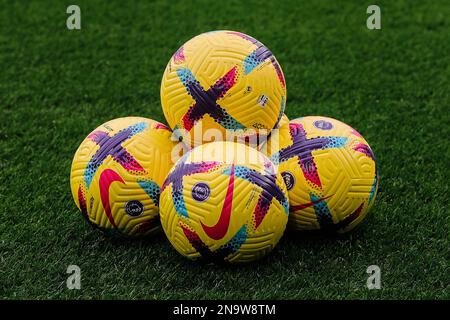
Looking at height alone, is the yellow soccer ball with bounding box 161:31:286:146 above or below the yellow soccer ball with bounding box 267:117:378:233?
above

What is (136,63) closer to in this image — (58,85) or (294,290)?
(58,85)

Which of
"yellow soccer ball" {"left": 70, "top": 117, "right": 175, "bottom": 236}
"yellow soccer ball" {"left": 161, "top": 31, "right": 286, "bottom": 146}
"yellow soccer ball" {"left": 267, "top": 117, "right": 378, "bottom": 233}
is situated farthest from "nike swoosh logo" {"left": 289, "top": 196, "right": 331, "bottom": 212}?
"yellow soccer ball" {"left": 70, "top": 117, "right": 175, "bottom": 236}

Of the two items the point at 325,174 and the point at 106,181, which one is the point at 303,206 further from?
the point at 106,181

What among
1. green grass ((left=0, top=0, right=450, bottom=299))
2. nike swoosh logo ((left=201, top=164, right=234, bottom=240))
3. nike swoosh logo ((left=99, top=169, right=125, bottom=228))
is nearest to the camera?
nike swoosh logo ((left=201, top=164, right=234, bottom=240))

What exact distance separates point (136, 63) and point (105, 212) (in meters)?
2.86

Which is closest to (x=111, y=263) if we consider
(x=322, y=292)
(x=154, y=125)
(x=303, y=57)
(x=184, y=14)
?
(x=154, y=125)

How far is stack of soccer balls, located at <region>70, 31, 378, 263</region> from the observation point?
3.74 meters

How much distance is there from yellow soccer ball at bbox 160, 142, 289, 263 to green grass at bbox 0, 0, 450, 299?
199 mm

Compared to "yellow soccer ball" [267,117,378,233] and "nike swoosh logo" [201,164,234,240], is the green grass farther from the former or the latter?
"nike swoosh logo" [201,164,234,240]

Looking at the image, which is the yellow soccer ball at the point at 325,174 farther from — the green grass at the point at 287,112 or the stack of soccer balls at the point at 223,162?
the green grass at the point at 287,112

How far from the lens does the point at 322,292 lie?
3717mm

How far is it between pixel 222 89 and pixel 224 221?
2.52 ft

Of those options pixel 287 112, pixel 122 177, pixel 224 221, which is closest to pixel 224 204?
pixel 224 221

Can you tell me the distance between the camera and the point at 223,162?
12.2 feet
